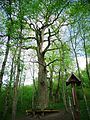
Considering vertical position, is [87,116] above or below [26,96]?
below

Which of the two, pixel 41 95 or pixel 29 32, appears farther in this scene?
pixel 29 32

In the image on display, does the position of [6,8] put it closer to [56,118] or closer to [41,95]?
[41,95]

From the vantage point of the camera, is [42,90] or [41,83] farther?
[41,83]

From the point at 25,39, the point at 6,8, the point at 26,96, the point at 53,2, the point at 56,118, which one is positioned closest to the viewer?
the point at 6,8

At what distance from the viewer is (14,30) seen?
14141 mm

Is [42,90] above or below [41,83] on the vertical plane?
below

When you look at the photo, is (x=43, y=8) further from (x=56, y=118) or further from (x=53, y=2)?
(x=56, y=118)

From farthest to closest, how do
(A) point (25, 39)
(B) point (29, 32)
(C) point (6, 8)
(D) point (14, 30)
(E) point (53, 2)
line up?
(B) point (29, 32)
(A) point (25, 39)
(E) point (53, 2)
(D) point (14, 30)
(C) point (6, 8)

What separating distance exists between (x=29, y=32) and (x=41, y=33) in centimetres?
154

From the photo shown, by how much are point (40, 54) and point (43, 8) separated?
4119mm

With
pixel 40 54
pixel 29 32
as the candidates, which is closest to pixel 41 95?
pixel 40 54

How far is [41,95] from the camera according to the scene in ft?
54.9

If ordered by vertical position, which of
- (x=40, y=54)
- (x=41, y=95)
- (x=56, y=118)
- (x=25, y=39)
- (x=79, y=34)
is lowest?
(x=56, y=118)

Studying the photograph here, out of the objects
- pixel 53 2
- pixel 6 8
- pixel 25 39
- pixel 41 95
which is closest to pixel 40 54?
pixel 25 39
